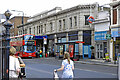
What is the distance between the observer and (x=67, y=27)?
45.8 m

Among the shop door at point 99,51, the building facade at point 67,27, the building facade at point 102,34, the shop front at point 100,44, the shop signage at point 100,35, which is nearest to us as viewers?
the building facade at point 102,34

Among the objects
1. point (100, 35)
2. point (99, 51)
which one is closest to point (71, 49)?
point (99, 51)

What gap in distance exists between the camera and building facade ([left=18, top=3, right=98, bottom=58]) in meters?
41.2

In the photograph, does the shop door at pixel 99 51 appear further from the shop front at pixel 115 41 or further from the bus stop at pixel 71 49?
the shop front at pixel 115 41

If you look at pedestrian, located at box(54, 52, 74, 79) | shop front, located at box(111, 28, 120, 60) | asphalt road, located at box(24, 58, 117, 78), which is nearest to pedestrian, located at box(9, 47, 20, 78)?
pedestrian, located at box(54, 52, 74, 79)

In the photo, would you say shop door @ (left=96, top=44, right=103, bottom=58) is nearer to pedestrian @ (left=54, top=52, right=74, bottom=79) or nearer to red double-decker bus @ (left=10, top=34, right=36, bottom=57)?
red double-decker bus @ (left=10, top=34, right=36, bottom=57)

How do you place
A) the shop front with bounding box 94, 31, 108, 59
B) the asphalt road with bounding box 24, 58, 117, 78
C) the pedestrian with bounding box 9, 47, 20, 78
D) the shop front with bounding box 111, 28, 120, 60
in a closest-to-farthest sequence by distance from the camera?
the pedestrian with bounding box 9, 47, 20, 78 < the asphalt road with bounding box 24, 58, 117, 78 < the shop front with bounding box 111, 28, 120, 60 < the shop front with bounding box 94, 31, 108, 59

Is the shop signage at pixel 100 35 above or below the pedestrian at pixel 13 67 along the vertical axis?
above

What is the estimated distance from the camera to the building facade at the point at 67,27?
41188 mm

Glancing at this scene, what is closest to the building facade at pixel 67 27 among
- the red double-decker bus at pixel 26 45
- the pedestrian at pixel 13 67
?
the red double-decker bus at pixel 26 45

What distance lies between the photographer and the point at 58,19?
49.0m

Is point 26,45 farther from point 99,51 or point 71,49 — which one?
point 99,51

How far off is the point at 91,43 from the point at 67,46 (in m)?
4.85

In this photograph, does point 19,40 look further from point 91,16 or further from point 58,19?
point 91,16
